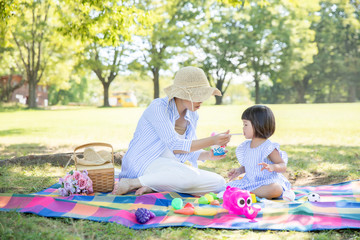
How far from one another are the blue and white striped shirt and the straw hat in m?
0.18

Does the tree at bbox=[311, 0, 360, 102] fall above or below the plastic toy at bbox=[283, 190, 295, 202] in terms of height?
above

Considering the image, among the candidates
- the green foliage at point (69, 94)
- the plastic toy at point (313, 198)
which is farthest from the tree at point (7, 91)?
the plastic toy at point (313, 198)

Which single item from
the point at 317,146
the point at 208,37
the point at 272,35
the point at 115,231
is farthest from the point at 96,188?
the point at 272,35

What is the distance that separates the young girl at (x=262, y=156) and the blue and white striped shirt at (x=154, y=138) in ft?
2.13

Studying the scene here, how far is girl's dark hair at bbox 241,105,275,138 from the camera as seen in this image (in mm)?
3439

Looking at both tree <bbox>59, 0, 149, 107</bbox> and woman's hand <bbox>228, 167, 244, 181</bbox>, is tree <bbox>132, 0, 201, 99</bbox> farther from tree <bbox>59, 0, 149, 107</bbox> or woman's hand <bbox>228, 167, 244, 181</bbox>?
woman's hand <bbox>228, 167, 244, 181</bbox>

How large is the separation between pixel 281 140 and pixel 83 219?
7272 millimetres

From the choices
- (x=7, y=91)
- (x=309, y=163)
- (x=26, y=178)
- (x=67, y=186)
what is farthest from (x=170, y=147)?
(x=7, y=91)

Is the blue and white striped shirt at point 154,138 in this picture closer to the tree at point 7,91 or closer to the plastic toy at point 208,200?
the plastic toy at point 208,200

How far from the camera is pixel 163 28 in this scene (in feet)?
97.4

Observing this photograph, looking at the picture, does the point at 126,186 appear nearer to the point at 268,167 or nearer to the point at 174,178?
the point at 174,178

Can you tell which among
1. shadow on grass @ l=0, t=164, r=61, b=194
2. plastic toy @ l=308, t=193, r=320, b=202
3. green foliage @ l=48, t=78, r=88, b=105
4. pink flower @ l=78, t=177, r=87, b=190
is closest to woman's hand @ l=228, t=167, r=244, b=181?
plastic toy @ l=308, t=193, r=320, b=202

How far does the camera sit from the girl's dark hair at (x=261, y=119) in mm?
3439

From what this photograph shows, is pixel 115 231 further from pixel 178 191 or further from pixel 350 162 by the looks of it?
pixel 350 162
